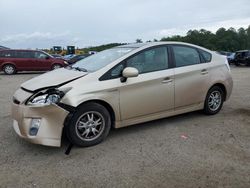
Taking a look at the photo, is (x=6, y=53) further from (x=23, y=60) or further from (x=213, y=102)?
(x=213, y=102)

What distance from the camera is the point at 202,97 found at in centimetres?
584

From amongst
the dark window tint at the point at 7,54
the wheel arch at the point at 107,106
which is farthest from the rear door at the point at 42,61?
the wheel arch at the point at 107,106

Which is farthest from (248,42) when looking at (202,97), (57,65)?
(202,97)

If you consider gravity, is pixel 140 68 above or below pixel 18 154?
above

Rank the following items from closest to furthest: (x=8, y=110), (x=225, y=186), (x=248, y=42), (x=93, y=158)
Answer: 1. (x=225, y=186)
2. (x=93, y=158)
3. (x=8, y=110)
4. (x=248, y=42)

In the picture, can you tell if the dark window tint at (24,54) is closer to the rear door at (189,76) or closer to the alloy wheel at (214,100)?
the rear door at (189,76)

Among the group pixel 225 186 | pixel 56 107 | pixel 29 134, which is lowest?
pixel 225 186

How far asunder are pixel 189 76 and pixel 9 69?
51.6 ft

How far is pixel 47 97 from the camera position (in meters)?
4.21

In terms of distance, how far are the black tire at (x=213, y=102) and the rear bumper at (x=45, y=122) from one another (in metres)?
3.09

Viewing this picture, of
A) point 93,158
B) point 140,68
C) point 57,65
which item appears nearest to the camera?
point 93,158

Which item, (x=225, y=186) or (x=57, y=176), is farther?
(x=57, y=176)

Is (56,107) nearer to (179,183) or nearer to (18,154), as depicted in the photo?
(18,154)

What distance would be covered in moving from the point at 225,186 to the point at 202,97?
274 cm
